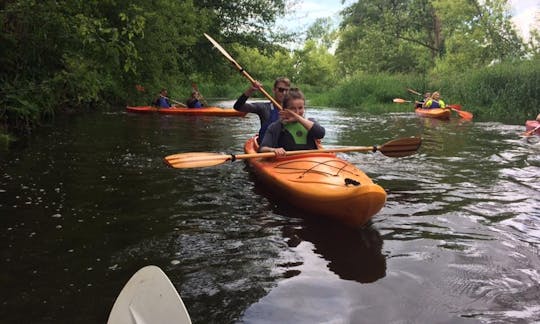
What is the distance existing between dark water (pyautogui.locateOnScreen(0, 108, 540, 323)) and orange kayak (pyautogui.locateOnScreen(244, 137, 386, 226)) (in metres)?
0.16

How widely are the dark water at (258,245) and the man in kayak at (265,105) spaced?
74 centimetres

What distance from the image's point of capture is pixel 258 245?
3471 millimetres

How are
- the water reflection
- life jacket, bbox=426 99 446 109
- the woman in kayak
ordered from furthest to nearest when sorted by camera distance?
life jacket, bbox=426 99 446 109 < the woman in kayak < the water reflection

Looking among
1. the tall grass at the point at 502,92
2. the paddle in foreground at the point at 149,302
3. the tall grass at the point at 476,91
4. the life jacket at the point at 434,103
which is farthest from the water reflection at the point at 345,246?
the tall grass at the point at 502,92

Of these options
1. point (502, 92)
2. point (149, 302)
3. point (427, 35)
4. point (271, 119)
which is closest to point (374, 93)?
point (502, 92)

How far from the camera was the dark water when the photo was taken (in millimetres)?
2570

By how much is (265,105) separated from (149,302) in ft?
15.0

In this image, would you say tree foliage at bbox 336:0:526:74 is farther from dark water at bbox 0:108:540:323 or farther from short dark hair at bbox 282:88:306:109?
short dark hair at bbox 282:88:306:109

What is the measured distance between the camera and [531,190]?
5.11 meters

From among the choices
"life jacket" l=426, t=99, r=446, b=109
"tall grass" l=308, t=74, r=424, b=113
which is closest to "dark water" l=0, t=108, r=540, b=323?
"life jacket" l=426, t=99, r=446, b=109

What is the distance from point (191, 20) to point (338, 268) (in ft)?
34.6

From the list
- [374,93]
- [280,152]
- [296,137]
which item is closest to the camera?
[280,152]

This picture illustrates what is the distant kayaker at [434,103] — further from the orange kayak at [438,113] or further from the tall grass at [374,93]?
the tall grass at [374,93]

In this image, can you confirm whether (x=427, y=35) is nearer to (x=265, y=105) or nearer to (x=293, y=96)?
(x=265, y=105)
